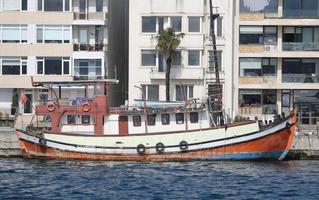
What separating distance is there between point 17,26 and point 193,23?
45.3ft

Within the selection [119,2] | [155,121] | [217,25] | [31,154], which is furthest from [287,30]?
[31,154]

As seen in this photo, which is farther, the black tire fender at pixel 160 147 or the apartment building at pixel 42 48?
the apartment building at pixel 42 48

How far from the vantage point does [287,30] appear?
7225cm

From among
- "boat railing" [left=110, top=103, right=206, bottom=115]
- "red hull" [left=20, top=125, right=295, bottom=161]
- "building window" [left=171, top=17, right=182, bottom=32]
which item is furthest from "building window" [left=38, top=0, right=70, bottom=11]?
"red hull" [left=20, top=125, right=295, bottom=161]

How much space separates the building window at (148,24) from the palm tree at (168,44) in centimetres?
182

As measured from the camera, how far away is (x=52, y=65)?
7094cm

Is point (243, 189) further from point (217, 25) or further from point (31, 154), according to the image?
point (217, 25)

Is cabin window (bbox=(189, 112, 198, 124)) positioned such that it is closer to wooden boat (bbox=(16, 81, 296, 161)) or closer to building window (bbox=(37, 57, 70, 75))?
wooden boat (bbox=(16, 81, 296, 161))

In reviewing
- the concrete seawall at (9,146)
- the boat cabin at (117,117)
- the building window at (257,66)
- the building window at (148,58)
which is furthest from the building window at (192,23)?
the concrete seawall at (9,146)

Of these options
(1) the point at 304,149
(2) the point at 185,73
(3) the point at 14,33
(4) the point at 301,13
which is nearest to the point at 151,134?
(1) the point at 304,149

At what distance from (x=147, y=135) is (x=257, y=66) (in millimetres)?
20022

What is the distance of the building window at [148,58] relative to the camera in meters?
71.1

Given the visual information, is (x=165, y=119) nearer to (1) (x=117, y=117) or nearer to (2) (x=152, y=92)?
(1) (x=117, y=117)

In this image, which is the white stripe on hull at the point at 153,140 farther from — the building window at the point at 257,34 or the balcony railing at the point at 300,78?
the building window at the point at 257,34
